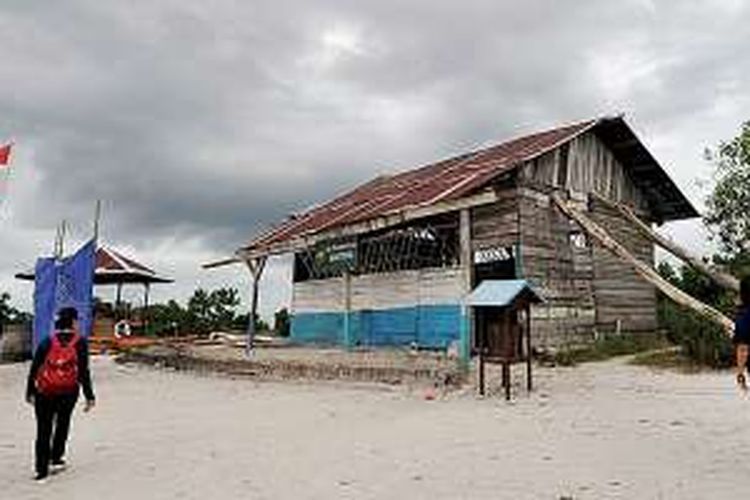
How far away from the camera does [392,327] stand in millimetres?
19703

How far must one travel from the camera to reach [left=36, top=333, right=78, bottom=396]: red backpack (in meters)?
7.02

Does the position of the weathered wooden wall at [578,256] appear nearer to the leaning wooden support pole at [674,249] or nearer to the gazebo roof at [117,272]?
the leaning wooden support pole at [674,249]

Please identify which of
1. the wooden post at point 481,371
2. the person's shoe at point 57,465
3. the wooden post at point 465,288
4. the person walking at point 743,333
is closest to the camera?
the person walking at point 743,333

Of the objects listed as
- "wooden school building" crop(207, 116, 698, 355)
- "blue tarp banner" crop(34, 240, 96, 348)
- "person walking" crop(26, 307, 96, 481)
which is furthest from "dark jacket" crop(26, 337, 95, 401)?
"wooden school building" crop(207, 116, 698, 355)

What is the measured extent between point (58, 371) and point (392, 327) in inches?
514

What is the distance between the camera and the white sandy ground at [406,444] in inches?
238

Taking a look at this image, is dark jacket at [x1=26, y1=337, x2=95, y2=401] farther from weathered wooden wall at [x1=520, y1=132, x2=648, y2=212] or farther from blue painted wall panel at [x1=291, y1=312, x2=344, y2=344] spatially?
blue painted wall panel at [x1=291, y1=312, x2=344, y2=344]

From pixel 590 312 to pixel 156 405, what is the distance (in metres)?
10.8

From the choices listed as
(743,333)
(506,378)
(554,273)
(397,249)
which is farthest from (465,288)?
(743,333)

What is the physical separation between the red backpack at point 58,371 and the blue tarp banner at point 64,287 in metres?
8.08

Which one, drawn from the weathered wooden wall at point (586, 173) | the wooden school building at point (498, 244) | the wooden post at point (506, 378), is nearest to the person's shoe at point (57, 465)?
the wooden post at point (506, 378)

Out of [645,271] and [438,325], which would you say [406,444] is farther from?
[438,325]

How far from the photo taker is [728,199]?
24.8m

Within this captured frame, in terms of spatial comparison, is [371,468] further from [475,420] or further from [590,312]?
[590,312]
